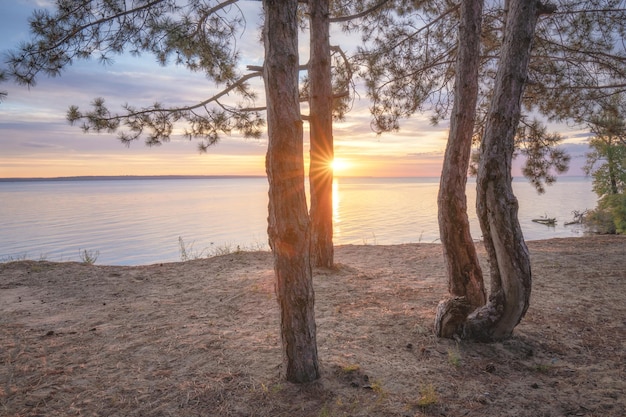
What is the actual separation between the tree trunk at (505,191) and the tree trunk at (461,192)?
0.25m

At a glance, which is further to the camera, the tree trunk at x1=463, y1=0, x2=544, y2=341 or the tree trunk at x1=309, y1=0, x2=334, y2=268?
the tree trunk at x1=309, y1=0, x2=334, y2=268

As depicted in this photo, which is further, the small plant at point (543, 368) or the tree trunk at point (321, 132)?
the tree trunk at point (321, 132)

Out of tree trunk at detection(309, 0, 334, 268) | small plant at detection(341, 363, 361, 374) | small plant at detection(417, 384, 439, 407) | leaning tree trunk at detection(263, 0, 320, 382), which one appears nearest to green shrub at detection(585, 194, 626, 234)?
tree trunk at detection(309, 0, 334, 268)

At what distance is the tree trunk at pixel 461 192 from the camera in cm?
379

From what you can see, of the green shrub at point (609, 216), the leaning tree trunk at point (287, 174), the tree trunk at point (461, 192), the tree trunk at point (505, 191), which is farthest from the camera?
the green shrub at point (609, 216)

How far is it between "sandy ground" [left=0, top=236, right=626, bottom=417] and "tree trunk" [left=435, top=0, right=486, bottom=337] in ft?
1.20

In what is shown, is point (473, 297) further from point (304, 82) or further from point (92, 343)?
point (304, 82)

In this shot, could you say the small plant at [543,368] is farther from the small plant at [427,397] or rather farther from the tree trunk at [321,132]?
the tree trunk at [321,132]

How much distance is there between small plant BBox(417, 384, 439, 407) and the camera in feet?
8.77

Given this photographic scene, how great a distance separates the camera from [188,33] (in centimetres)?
512

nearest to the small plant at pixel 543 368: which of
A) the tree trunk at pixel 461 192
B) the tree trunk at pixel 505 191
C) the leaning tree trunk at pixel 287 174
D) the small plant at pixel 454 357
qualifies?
the tree trunk at pixel 505 191

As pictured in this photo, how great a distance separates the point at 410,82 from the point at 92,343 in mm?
6644

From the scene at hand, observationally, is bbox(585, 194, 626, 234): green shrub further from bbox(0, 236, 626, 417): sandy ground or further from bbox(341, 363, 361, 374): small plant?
bbox(341, 363, 361, 374): small plant

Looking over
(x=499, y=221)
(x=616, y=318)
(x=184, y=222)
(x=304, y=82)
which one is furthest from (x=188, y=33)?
(x=184, y=222)
